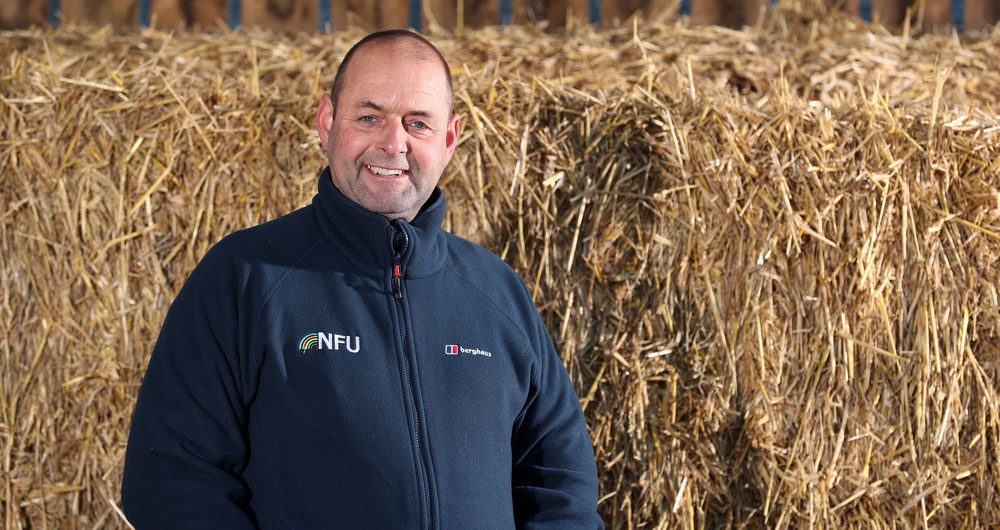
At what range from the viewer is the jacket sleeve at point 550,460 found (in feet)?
5.73

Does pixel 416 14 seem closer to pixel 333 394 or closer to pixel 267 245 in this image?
pixel 267 245

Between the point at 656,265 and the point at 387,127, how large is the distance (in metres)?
1.13

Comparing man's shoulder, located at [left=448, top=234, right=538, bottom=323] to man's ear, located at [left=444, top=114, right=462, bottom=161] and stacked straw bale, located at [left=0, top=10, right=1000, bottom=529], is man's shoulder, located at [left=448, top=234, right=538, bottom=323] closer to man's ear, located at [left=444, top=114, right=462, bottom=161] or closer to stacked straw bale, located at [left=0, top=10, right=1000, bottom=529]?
man's ear, located at [left=444, top=114, right=462, bottom=161]

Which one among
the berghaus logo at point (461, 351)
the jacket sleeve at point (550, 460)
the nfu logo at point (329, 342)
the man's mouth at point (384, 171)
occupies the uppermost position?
the man's mouth at point (384, 171)

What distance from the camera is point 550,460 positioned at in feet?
5.90

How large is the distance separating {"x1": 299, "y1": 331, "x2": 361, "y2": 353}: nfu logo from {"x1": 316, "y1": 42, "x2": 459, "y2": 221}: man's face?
0.25 metres

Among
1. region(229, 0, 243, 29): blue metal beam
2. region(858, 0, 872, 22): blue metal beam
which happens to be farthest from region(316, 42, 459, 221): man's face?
region(858, 0, 872, 22): blue metal beam

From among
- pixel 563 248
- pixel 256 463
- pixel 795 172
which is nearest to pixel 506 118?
pixel 563 248

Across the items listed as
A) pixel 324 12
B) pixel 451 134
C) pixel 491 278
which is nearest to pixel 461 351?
pixel 491 278

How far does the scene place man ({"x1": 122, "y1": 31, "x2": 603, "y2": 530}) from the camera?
1.51 metres

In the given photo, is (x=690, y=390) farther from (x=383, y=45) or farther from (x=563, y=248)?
(x=383, y=45)

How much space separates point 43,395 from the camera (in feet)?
8.74

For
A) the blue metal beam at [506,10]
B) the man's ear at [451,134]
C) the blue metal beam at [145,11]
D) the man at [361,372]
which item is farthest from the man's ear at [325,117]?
the blue metal beam at [145,11]

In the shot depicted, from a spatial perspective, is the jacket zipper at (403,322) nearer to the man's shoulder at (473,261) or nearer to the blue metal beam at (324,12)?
the man's shoulder at (473,261)
